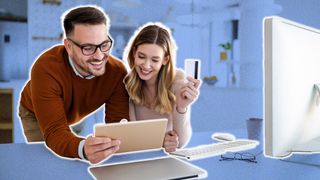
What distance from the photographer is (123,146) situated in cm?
108

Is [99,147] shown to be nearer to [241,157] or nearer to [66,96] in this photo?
[66,96]

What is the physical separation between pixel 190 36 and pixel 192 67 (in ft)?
5.57

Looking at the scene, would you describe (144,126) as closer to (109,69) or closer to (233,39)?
(109,69)

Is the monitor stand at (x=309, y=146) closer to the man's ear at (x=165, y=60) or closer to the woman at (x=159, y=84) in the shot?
the woman at (x=159, y=84)

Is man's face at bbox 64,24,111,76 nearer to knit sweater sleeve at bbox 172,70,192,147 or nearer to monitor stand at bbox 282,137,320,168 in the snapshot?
knit sweater sleeve at bbox 172,70,192,147

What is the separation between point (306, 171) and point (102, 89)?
74 cm

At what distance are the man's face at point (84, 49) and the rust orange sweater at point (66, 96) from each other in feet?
0.17

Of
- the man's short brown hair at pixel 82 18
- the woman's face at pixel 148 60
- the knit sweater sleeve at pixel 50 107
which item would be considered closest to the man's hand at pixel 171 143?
the woman's face at pixel 148 60

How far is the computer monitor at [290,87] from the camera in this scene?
2.87 feet

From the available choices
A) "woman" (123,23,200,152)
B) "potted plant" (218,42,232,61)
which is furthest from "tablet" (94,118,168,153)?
Result: "potted plant" (218,42,232,61)

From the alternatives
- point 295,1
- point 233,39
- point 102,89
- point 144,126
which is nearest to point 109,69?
point 102,89

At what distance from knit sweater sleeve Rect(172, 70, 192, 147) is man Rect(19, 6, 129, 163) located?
0.64ft

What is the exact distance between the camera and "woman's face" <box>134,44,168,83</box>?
1.19 m

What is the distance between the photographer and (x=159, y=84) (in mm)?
1265
